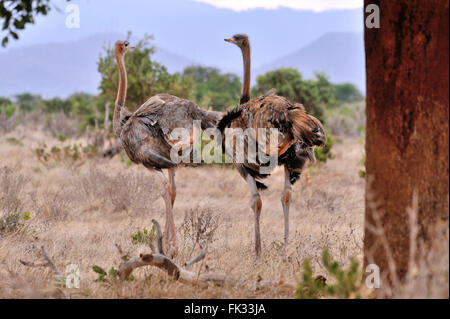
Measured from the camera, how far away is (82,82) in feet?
639

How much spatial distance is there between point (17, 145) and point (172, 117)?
30.7ft

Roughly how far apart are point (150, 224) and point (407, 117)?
416 centimetres

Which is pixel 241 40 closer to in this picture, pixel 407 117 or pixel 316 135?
pixel 316 135

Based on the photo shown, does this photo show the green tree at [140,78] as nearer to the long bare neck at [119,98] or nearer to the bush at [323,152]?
the bush at [323,152]

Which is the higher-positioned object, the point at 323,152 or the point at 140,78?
the point at 140,78

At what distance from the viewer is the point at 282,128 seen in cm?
439

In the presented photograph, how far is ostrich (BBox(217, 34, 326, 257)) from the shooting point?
4.10 metres

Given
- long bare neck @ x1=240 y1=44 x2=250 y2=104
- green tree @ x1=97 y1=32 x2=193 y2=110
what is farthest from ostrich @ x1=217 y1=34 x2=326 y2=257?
green tree @ x1=97 y1=32 x2=193 y2=110

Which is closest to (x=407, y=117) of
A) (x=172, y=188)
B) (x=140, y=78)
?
(x=172, y=188)

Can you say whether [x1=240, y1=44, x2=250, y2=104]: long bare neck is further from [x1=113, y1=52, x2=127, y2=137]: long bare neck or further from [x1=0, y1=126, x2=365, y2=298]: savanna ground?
[x1=113, y1=52, x2=127, y2=137]: long bare neck

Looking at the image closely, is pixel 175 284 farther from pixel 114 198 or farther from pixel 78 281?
pixel 114 198

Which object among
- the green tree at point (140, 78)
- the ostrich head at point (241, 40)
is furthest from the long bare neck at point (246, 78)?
the green tree at point (140, 78)

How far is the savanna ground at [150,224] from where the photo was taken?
3.66 meters
